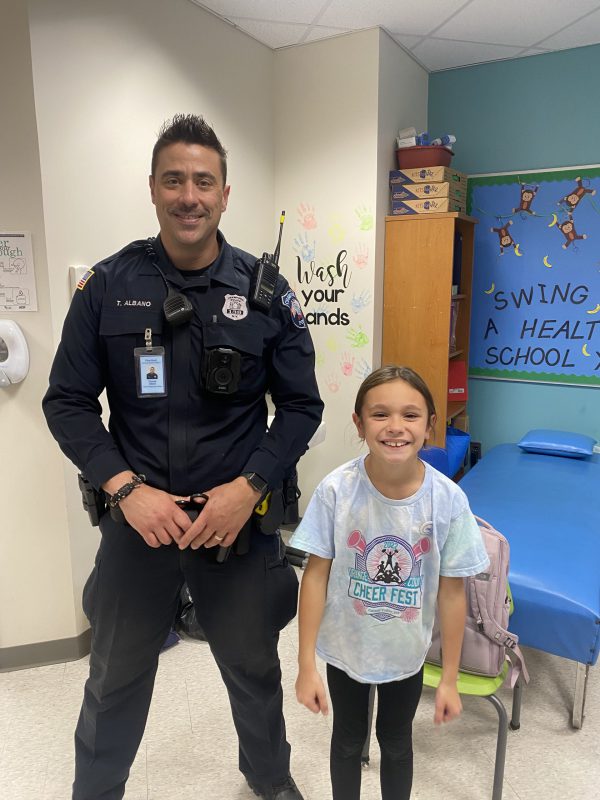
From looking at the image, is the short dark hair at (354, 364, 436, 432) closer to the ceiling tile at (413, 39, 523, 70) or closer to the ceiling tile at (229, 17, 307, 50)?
the ceiling tile at (229, 17, 307, 50)

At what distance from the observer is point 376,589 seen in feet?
4.19

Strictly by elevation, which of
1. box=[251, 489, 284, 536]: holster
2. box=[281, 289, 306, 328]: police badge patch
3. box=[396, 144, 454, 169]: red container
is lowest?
box=[251, 489, 284, 536]: holster

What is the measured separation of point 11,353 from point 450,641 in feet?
5.42

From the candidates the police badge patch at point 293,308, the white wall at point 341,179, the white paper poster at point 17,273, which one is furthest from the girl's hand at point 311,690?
the white wall at point 341,179

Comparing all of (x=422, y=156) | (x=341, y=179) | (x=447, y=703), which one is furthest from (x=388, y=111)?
(x=447, y=703)

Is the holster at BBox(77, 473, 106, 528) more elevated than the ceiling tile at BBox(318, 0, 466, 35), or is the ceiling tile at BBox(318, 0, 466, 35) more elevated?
the ceiling tile at BBox(318, 0, 466, 35)

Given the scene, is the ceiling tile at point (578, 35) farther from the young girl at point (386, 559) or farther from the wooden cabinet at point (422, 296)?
the young girl at point (386, 559)

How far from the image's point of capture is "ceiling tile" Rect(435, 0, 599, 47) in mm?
2576

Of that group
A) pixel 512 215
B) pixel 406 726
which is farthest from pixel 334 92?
pixel 406 726

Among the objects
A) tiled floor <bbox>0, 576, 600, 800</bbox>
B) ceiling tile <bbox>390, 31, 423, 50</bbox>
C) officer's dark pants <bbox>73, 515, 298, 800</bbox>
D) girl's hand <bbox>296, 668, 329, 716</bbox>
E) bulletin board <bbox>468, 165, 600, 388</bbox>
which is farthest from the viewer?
bulletin board <bbox>468, 165, 600, 388</bbox>

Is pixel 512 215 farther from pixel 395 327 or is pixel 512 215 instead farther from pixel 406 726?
pixel 406 726

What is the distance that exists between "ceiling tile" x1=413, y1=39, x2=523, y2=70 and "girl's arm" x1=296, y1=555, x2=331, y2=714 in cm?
273

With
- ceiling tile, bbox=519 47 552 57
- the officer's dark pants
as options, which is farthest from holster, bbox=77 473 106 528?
ceiling tile, bbox=519 47 552 57

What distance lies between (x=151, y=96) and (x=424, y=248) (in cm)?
139
